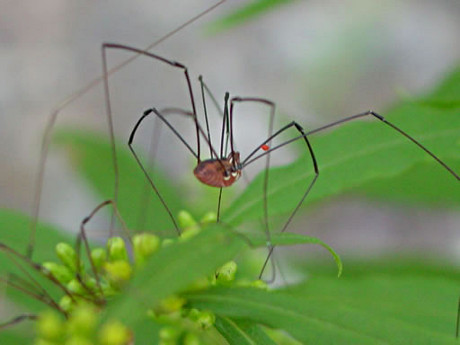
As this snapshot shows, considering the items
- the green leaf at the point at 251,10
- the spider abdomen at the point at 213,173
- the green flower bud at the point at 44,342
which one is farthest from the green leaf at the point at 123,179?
the green flower bud at the point at 44,342

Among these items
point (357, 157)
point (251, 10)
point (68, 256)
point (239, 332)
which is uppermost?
point (251, 10)

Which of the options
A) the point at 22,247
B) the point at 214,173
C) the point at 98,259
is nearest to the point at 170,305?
the point at 98,259

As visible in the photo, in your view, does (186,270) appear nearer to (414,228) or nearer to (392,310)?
(392,310)

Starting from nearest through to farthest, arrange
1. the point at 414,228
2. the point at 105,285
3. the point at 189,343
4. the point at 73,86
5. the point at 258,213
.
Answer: the point at 189,343 → the point at 105,285 → the point at 258,213 → the point at 414,228 → the point at 73,86

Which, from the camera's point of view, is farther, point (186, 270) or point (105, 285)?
point (105, 285)

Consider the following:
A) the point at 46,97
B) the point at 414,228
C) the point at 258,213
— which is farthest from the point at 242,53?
the point at 258,213

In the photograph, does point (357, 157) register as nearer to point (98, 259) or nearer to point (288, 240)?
point (288, 240)
